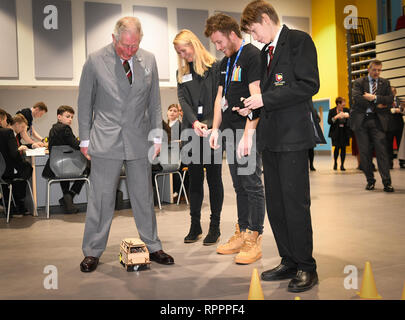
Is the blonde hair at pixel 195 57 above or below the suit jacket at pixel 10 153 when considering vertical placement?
above

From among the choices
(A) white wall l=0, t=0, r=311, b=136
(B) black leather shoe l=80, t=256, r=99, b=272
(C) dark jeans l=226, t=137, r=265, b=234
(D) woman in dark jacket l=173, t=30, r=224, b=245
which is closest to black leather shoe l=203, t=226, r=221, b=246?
(D) woman in dark jacket l=173, t=30, r=224, b=245

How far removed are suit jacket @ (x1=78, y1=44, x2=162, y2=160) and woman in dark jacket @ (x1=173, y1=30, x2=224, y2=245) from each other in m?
0.54

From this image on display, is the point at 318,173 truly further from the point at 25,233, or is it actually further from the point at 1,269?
the point at 1,269

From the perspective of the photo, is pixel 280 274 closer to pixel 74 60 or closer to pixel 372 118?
pixel 372 118

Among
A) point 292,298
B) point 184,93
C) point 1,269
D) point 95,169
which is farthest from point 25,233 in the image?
point 292,298

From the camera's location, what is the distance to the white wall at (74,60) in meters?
9.81

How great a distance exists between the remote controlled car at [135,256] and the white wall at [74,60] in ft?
26.7

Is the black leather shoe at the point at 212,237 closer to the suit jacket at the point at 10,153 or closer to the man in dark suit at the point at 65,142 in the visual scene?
the man in dark suit at the point at 65,142

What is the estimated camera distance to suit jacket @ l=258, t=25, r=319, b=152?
7.22ft

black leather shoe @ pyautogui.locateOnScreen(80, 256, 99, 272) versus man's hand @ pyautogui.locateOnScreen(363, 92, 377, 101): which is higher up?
man's hand @ pyautogui.locateOnScreen(363, 92, 377, 101)

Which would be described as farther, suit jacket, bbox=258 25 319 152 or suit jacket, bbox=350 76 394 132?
suit jacket, bbox=350 76 394 132

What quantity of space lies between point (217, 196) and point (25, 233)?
1865 mm

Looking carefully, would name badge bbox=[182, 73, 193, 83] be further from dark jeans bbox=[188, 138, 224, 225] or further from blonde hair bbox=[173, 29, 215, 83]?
dark jeans bbox=[188, 138, 224, 225]

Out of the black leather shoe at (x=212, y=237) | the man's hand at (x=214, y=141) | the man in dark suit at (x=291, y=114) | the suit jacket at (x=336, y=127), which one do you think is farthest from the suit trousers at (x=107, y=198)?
the suit jacket at (x=336, y=127)
